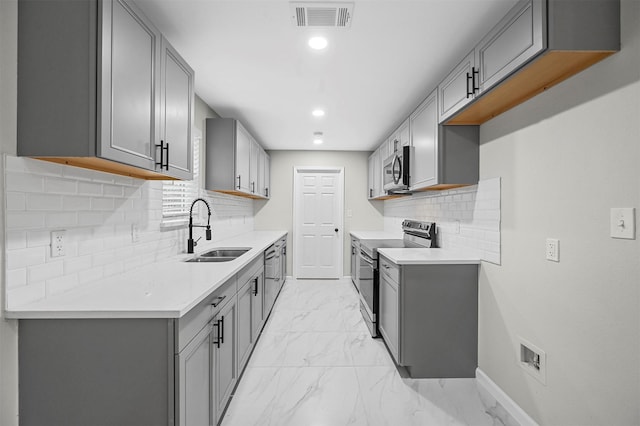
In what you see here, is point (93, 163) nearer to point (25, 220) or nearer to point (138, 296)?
point (25, 220)

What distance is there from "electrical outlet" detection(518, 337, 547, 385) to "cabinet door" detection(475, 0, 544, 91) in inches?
59.1

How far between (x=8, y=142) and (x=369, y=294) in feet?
9.53

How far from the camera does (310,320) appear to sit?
3727mm

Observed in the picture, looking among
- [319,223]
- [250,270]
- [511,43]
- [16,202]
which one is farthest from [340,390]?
[319,223]

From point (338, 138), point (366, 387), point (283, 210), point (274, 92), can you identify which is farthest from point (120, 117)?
point (283, 210)

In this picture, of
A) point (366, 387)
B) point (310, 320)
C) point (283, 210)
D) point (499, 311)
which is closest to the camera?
point (499, 311)

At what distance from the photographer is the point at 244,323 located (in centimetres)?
243

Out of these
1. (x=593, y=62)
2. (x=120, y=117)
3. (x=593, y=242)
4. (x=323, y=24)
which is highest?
(x=323, y=24)

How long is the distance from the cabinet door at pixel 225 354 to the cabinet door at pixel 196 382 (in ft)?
0.34

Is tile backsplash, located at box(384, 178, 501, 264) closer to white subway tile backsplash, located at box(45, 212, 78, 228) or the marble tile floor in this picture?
the marble tile floor

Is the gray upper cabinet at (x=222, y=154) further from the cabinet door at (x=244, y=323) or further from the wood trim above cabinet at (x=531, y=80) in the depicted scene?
the wood trim above cabinet at (x=531, y=80)

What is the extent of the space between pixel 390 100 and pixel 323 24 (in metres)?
1.50

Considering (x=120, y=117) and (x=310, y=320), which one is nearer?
(x=120, y=117)

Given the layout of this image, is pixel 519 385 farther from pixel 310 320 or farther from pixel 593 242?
pixel 310 320
